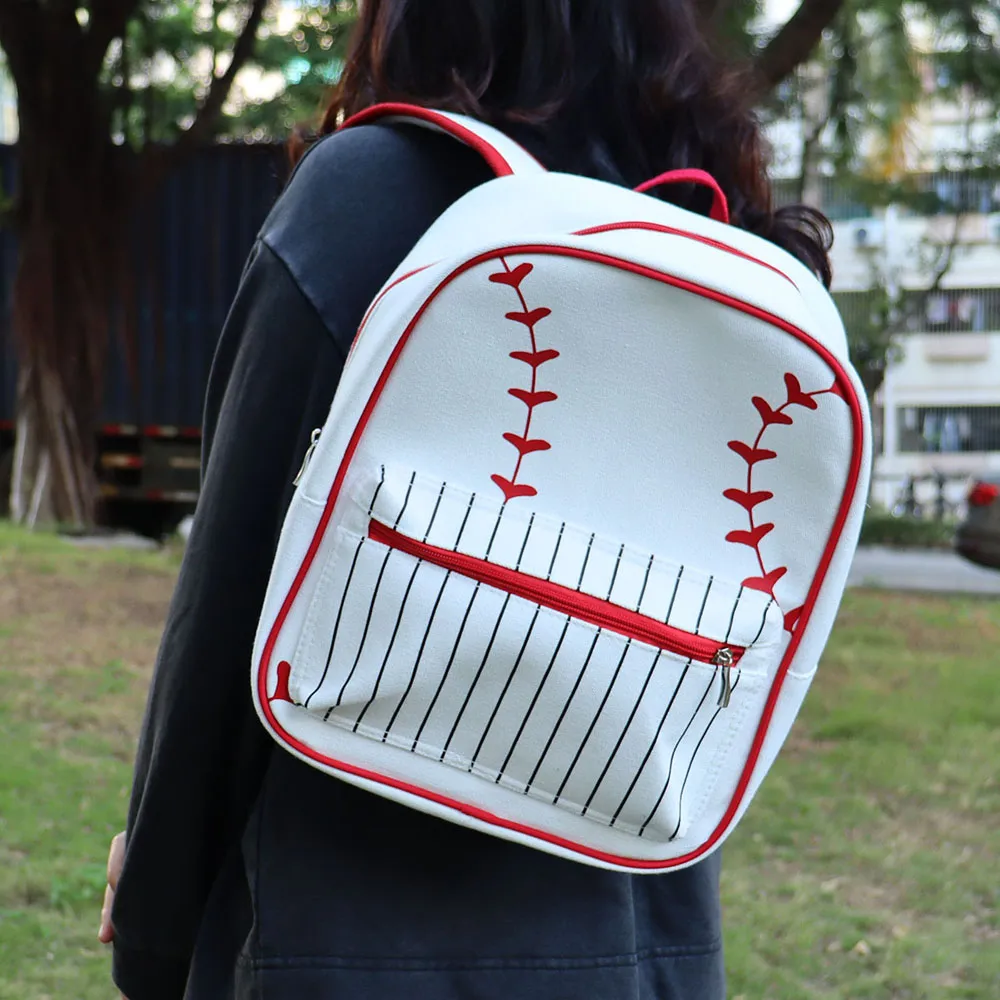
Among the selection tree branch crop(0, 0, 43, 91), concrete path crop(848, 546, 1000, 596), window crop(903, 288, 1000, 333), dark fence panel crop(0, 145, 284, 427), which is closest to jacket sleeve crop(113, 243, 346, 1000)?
tree branch crop(0, 0, 43, 91)

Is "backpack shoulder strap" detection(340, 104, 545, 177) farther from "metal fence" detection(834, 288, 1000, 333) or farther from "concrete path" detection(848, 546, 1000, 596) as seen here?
"metal fence" detection(834, 288, 1000, 333)

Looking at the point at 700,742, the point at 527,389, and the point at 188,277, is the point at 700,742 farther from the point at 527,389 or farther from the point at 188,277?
the point at 188,277

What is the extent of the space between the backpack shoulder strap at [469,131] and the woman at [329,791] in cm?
1

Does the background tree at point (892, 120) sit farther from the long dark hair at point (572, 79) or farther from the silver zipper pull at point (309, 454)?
the silver zipper pull at point (309, 454)

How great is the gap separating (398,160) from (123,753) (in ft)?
11.6

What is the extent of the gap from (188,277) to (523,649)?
417 inches

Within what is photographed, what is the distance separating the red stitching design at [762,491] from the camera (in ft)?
3.13

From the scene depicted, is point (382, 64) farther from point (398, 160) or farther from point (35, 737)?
point (35, 737)

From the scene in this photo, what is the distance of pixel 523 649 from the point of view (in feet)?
3.14

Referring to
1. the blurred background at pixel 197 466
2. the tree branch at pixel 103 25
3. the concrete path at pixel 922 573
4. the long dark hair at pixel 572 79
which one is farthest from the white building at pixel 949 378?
the long dark hair at pixel 572 79

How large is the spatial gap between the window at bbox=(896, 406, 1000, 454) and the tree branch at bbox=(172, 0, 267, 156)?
96.8ft

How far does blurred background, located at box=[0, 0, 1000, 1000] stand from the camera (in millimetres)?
3275

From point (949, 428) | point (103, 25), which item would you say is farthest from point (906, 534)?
point (949, 428)

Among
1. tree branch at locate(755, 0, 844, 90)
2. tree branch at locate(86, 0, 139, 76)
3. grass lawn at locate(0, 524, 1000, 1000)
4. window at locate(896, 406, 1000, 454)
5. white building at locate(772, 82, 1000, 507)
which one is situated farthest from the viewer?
window at locate(896, 406, 1000, 454)
